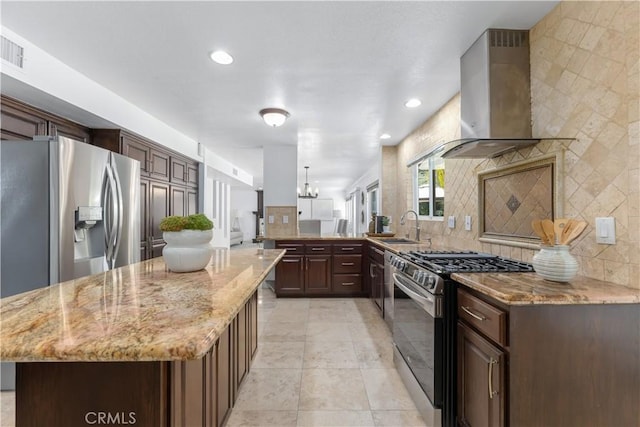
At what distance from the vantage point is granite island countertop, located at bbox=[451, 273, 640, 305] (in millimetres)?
1194

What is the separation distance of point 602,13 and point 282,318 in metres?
3.57

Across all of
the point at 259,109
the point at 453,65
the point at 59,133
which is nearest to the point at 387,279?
the point at 453,65

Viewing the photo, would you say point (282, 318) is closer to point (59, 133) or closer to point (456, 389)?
point (456, 389)

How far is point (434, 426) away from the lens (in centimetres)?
170

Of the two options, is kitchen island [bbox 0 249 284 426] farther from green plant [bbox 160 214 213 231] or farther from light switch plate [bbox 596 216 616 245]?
light switch plate [bbox 596 216 616 245]

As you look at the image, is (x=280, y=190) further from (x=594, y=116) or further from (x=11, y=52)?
(x=594, y=116)

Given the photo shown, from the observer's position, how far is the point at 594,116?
1494mm

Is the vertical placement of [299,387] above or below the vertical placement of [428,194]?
below

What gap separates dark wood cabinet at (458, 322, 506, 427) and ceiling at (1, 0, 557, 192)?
1829mm

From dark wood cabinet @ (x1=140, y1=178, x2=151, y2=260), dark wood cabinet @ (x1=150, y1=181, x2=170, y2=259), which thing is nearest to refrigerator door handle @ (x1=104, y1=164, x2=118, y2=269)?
dark wood cabinet @ (x1=140, y1=178, x2=151, y2=260)

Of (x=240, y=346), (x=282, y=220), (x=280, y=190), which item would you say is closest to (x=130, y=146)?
(x=280, y=190)

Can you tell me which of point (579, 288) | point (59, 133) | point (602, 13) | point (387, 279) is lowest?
point (387, 279)

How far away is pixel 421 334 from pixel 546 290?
→ 31.9 inches

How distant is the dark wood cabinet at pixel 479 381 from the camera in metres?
1.28
